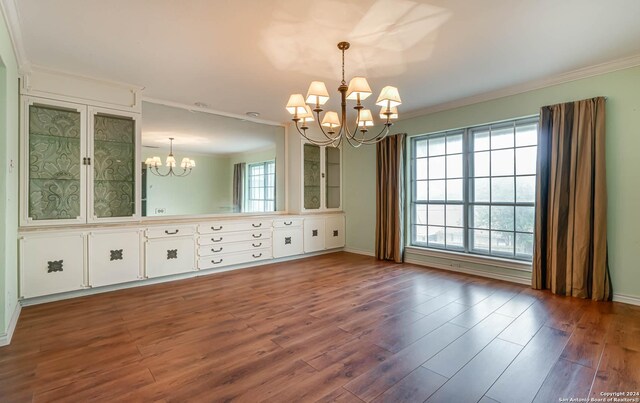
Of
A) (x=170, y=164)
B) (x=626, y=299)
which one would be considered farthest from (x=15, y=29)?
(x=626, y=299)

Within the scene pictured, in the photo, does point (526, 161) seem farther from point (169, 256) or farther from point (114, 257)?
point (114, 257)

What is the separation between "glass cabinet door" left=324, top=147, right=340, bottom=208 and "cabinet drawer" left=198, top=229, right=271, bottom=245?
1.64 meters

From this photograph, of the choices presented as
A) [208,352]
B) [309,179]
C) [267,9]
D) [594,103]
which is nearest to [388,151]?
[309,179]

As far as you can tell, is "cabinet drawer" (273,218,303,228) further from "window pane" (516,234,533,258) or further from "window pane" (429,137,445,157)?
"window pane" (516,234,533,258)

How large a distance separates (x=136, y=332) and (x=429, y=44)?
369 cm

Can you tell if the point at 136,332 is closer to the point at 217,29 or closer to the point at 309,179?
Result: the point at 217,29

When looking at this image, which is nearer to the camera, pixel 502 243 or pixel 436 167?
pixel 502 243

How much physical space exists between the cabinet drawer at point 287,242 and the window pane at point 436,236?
7.59 feet

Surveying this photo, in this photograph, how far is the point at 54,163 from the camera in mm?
3492

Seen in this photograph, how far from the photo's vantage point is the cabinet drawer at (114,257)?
359 cm

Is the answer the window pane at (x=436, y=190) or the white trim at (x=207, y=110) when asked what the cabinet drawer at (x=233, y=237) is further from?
the window pane at (x=436, y=190)

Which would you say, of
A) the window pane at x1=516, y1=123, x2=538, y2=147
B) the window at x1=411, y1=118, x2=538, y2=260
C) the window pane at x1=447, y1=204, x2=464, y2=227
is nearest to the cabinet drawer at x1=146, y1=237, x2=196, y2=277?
the window at x1=411, y1=118, x2=538, y2=260

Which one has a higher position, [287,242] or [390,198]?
[390,198]

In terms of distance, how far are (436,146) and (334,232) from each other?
2563mm
